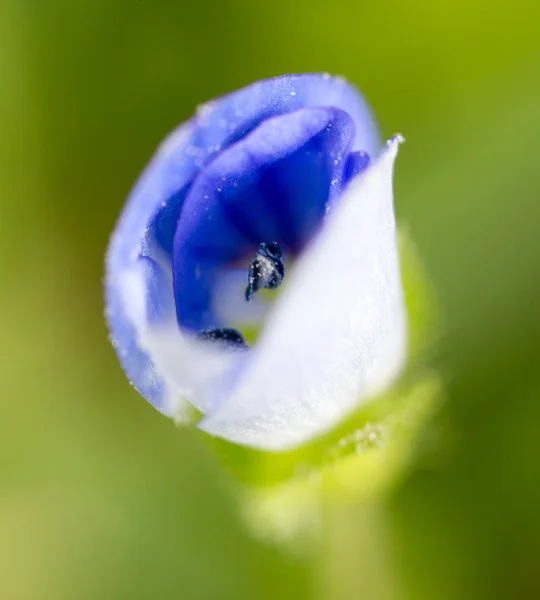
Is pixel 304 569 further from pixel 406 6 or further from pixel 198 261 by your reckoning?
pixel 406 6

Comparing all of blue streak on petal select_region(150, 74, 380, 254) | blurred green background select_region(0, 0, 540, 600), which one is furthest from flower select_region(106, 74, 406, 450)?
blurred green background select_region(0, 0, 540, 600)

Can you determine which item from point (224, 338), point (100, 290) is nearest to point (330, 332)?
point (224, 338)

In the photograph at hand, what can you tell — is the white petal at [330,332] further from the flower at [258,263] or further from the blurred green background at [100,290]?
the blurred green background at [100,290]

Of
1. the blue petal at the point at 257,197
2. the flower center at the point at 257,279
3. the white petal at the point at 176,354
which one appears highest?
the blue petal at the point at 257,197

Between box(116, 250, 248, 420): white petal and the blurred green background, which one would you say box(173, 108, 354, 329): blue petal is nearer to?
box(116, 250, 248, 420): white petal

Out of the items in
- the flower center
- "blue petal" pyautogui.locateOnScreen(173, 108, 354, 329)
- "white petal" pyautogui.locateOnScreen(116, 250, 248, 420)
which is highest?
"blue petal" pyautogui.locateOnScreen(173, 108, 354, 329)

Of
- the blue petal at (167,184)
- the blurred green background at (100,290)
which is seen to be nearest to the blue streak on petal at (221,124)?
the blue petal at (167,184)

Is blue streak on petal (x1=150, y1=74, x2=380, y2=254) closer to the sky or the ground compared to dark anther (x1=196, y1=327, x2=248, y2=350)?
closer to the sky
